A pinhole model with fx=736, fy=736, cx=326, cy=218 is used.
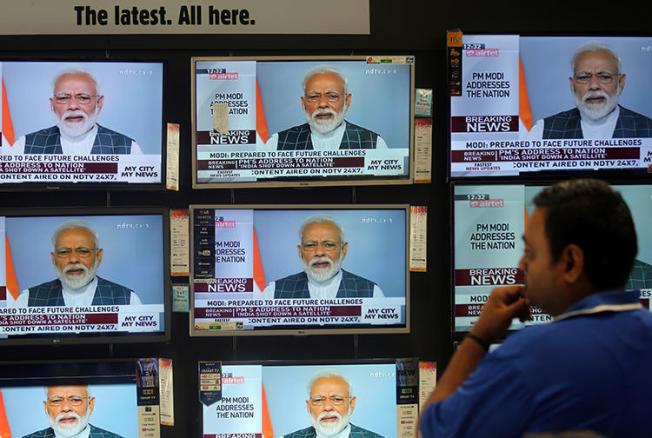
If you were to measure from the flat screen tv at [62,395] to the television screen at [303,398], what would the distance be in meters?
0.33

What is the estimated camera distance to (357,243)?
2809 millimetres

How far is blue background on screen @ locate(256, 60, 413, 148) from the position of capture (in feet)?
9.14

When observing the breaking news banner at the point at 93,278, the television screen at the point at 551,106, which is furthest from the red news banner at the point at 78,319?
the television screen at the point at 551,106

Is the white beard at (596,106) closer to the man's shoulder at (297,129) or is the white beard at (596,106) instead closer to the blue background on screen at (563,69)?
the blue background on screen at (563,69)

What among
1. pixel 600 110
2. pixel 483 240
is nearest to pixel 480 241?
pixel 483 240

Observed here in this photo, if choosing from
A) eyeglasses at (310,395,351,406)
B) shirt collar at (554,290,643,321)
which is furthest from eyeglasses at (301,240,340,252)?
shirt collar at (554,290,643,321)

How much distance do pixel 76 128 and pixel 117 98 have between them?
19 cm

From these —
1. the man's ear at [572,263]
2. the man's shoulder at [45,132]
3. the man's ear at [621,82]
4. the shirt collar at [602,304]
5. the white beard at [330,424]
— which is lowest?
the white beard at [330,424]

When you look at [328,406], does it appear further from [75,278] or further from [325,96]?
[325,96]

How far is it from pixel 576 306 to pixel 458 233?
1433 millimetres

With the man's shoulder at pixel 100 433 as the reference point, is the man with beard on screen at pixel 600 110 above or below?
above

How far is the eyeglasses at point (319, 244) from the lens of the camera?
2805mm

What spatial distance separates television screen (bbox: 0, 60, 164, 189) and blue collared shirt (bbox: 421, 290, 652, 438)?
5.73 ft

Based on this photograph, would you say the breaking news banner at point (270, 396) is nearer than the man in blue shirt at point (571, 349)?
No
